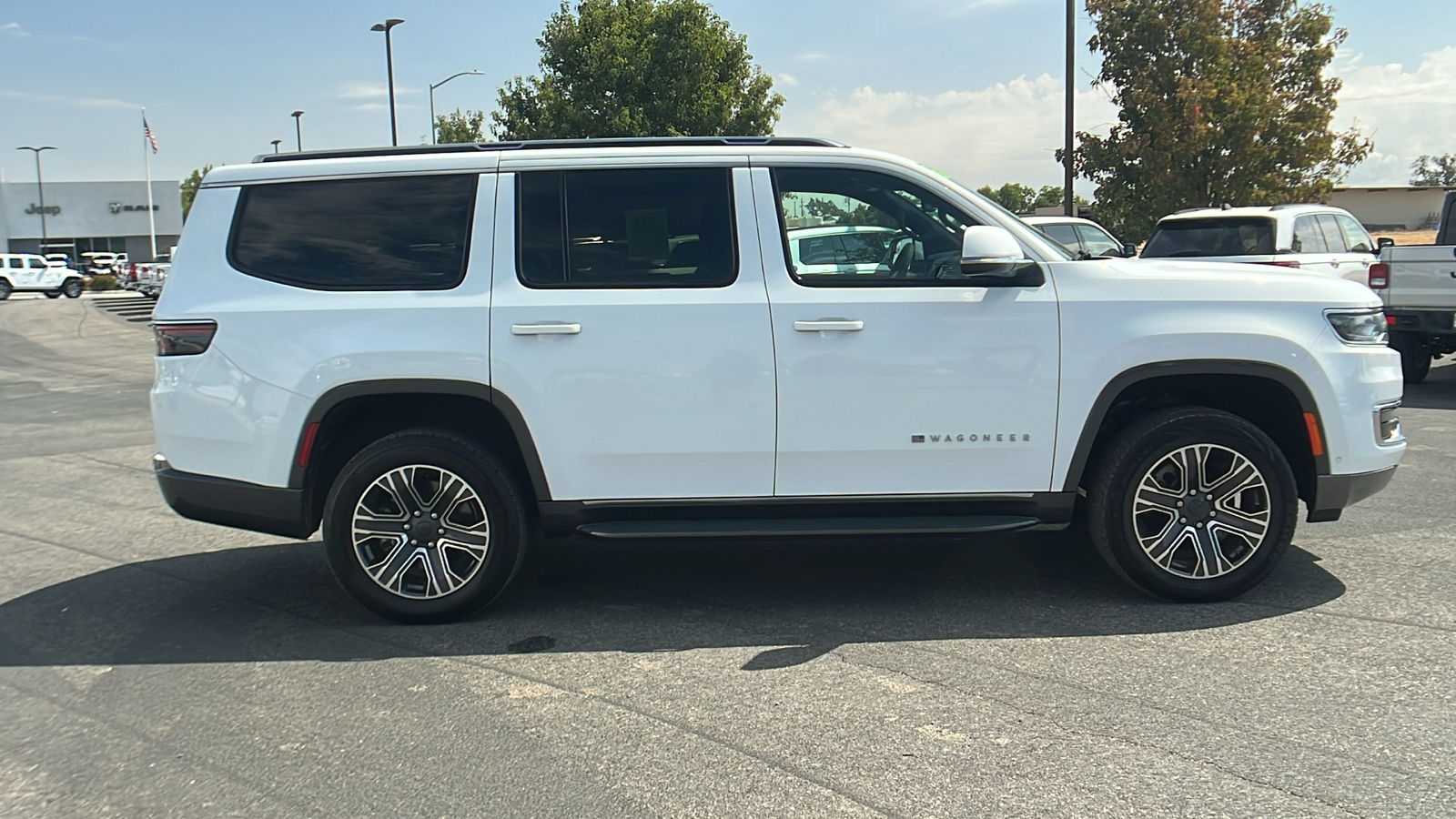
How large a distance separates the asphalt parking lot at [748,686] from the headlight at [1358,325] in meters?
1.13

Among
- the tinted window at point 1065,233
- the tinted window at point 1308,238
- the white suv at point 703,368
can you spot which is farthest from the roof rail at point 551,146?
the tinted window at point 1065,233

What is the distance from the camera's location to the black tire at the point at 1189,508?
467 centimetres

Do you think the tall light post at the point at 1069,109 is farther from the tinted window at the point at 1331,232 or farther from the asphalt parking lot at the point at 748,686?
the asphalt parking lot at the point at 748,686

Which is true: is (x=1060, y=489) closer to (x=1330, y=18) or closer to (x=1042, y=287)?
(x=1042, y=287)

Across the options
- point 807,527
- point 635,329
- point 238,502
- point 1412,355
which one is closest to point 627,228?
point 635,329

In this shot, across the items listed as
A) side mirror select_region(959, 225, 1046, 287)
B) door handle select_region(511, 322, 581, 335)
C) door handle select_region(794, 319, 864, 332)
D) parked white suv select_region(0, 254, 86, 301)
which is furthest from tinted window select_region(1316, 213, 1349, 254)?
parked white suv select_region(0, 254, 86, 301)

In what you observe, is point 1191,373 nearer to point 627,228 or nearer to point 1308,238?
point 627,228

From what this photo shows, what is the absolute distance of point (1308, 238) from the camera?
11977mm

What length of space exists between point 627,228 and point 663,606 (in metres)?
1.70

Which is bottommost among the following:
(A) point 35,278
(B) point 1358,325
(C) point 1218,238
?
(B) point 1358,325

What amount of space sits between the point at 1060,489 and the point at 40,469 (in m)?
8.19

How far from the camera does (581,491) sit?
185 inches

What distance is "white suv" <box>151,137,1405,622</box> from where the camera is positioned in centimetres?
460

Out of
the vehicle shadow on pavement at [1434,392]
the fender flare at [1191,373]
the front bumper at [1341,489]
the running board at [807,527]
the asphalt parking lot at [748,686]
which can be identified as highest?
the fender flare at [1191,373]
